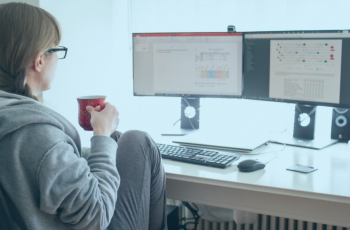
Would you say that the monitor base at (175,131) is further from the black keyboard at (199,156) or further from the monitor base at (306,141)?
the monitor base at (306,141)

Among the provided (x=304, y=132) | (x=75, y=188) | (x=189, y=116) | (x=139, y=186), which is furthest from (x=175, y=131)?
(x=75, y=188)

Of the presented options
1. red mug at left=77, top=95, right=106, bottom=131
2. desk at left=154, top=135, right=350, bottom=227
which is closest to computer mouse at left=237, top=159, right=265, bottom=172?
desk at left=154, top=135, right=350, bottom=227

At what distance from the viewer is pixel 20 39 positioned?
0.94 meters

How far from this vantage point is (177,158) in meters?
1.39

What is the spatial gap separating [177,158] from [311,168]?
0.48m

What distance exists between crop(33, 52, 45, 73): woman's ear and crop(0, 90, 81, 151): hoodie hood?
107mm

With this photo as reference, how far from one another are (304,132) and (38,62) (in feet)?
3.96

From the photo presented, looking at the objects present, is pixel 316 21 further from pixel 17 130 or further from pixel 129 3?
pixel 17 130

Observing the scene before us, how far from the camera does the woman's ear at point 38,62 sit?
3.20ft

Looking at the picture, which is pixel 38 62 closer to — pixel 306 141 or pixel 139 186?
pixel 139 186

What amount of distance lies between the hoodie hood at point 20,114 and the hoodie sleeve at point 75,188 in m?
0.07

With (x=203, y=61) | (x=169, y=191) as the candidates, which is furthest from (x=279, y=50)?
(x=169, y=191)

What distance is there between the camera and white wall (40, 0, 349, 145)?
194 centimetres

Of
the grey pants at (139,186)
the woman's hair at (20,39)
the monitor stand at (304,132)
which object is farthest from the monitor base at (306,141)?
the woman's hair at (20,39)
